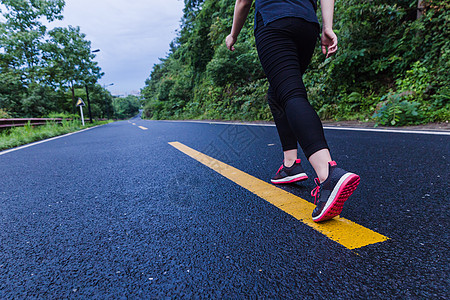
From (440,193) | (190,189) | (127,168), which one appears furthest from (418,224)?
(127,168)

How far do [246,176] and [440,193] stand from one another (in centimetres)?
120

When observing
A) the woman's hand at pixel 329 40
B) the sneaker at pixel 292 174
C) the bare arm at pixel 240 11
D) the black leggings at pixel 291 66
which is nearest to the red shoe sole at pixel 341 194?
the black leggings at pixel 291 66

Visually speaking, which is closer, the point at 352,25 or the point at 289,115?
the point at 289,115

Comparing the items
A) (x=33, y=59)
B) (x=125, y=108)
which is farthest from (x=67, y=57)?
(x=125, y=108)

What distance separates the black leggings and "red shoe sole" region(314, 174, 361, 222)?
8.7 inches

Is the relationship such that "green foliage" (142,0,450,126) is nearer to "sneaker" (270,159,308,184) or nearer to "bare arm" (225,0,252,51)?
"sneaker" (270,159,308,184)

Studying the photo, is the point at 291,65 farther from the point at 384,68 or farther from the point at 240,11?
the point at 384,68

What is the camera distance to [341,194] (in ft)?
3.48

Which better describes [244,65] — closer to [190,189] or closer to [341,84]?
[341,84]

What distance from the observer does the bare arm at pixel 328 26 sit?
1.31m

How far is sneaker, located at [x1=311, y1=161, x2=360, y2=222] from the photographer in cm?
105

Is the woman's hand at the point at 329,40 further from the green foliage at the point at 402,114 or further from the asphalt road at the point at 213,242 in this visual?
the green foliage at the point at 402,114

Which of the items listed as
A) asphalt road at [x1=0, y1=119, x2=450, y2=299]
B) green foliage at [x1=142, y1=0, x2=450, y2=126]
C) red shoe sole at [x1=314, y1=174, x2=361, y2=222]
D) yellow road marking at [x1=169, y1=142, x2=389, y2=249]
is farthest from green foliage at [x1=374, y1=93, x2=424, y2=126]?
red shoe sole at [x1=314, y1=174, x2=361, y2=222]

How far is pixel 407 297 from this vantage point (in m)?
0.68
